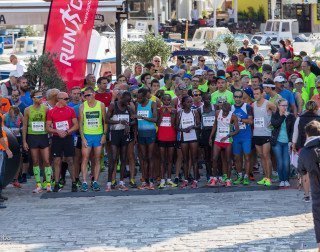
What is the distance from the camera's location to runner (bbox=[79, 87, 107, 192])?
16.1 metres

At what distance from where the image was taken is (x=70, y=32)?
19359mm

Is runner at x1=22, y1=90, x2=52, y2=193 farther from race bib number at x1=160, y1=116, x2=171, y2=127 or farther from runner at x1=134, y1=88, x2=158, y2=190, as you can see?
race bib number at x1=160, y1=116, x2=171, y2=127

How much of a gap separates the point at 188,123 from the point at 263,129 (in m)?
1.23

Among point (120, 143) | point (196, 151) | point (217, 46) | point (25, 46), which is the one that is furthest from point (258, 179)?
point (25, 46)

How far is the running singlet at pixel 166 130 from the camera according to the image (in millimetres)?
16281

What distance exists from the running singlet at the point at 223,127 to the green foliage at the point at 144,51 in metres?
13.6

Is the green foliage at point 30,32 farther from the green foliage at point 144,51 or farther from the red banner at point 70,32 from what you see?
the red banner at point 70,32

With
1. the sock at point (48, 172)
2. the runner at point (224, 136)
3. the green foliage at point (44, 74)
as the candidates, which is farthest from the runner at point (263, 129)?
the green foliage at point (44, 74)

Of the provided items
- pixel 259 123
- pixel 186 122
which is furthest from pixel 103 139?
pixel 259 123

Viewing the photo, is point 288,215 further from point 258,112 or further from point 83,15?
point 83,15

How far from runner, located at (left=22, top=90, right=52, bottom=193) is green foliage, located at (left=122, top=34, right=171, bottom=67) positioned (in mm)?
13479

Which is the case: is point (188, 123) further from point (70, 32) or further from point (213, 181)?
point (70, 32)

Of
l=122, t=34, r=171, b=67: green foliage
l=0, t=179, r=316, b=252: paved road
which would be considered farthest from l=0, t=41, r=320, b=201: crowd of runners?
l=122, t=34, r=171, b=67: green foliage

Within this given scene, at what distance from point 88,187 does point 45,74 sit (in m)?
3.17
